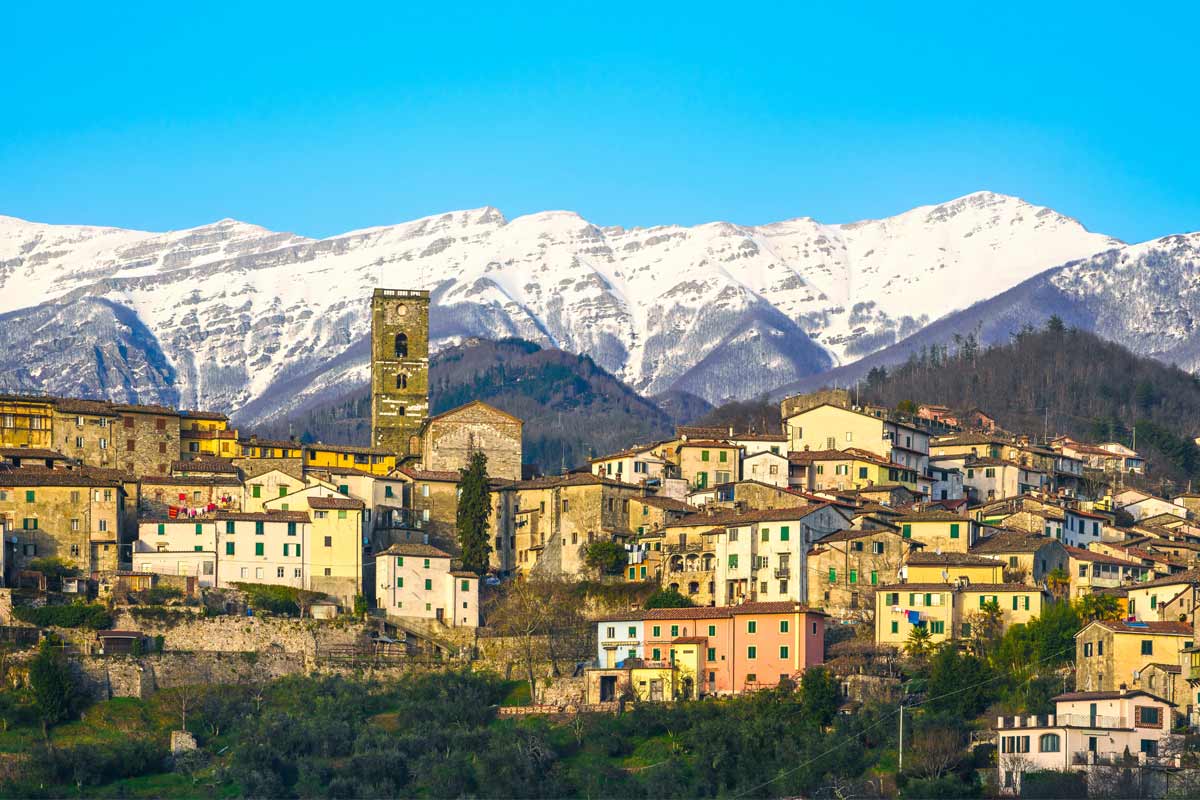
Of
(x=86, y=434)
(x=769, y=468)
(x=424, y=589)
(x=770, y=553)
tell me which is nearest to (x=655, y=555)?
(x=770, y=553)

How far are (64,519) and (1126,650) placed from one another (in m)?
42.4

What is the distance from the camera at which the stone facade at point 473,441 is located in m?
108

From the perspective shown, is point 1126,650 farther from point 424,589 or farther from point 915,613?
point 424,589

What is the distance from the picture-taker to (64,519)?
9100 cm

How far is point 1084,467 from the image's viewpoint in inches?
4818

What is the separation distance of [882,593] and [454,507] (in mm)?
23878

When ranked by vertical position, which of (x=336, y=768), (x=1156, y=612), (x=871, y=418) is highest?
(x=871, y=418)

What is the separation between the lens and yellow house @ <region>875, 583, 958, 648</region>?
83.2 meters

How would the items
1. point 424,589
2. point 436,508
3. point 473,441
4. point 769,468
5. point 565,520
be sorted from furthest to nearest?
point 473,441
point 769,468
point 436,508
point 565,520
point 424,589

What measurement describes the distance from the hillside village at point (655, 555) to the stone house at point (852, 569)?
0.09 m

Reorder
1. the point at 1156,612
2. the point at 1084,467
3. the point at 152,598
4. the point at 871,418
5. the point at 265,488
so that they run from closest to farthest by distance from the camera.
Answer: the point at 1156,612, the point at 152,598, the point at 265,488, the point at 871,418, the point at 1084,467

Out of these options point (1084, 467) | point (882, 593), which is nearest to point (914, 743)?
point (882, 593)

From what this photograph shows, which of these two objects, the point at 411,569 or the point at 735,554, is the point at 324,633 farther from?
the point at 735,554

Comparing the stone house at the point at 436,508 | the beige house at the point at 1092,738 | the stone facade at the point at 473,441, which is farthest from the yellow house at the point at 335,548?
the beige house at the point at 1092,738
